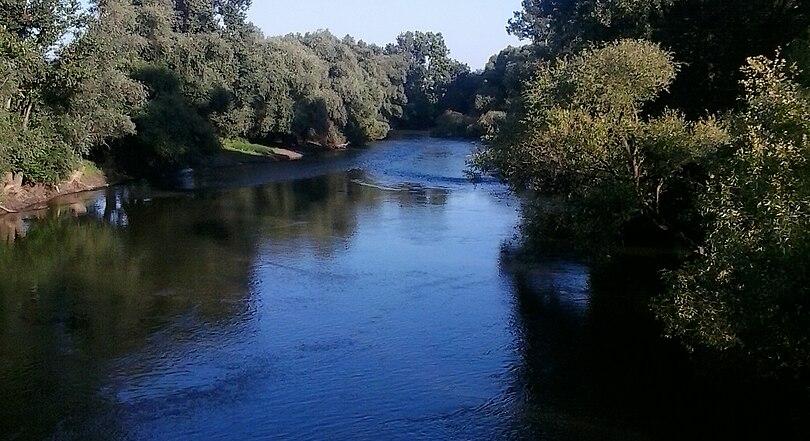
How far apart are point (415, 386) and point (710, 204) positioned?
7.70m

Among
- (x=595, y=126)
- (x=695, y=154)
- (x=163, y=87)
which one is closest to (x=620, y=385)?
(x=695, y=154)

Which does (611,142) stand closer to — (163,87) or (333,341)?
(333,341)

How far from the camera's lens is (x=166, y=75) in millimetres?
59281

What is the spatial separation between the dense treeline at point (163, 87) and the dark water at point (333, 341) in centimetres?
760

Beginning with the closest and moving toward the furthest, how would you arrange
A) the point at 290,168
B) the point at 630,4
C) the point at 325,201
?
the point at 630,4 < the point at 325,201 < the point at 290,168

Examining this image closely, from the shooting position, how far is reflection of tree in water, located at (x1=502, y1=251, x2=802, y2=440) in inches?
650

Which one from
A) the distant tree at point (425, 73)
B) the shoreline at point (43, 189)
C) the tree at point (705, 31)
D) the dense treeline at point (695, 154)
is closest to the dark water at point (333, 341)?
the dense treeline at point (695, 154)

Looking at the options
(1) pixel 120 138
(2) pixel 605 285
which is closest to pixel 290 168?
(1) pixel 120 138

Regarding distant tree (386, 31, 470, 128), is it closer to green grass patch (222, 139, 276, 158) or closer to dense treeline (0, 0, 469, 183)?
dense treeline (0, 0, 469, 183)

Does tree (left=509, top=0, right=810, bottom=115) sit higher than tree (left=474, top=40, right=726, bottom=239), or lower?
higher

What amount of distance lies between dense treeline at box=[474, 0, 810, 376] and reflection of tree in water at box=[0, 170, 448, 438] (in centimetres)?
1099

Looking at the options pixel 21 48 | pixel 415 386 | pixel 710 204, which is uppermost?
pixel 21 48

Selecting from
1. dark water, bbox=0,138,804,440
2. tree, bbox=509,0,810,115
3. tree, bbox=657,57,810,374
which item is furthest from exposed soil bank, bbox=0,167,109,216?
tree, bbox=657,57,810,374

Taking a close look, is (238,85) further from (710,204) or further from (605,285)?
(710,204)
